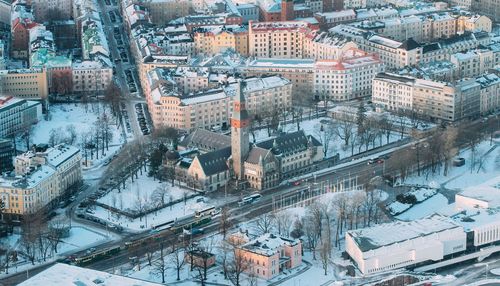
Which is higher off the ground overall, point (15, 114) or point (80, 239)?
point (15, 114)

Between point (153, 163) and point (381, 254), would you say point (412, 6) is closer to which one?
point (153, 163)

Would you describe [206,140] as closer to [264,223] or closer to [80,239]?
[264,223]

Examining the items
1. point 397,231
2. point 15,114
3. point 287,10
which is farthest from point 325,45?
point 397,231

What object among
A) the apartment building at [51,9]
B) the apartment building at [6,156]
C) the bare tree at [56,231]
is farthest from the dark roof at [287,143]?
the apartment building at [51,9]

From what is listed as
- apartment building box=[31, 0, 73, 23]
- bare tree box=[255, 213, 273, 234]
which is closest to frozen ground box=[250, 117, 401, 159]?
bare tree box=[255, 213, 273, 234]

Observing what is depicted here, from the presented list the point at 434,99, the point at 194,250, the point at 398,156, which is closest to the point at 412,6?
the point at 434,99

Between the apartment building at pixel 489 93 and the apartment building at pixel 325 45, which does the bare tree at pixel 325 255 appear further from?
the apartment building at pixel 325 45
